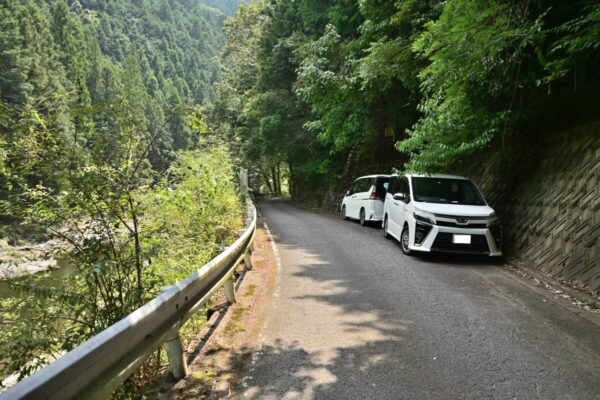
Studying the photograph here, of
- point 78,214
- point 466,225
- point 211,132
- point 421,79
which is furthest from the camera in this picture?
point 421,79

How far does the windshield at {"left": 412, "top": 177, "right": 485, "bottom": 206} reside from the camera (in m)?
8.48

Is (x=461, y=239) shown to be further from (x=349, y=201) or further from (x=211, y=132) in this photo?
(x=349, y=201)

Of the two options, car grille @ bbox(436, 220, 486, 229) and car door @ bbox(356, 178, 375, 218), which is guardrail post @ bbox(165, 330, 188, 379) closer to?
car grille @ bbox(436, 220, 486, 229)

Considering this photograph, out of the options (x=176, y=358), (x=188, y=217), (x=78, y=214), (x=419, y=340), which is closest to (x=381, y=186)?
(x=188, y=217)

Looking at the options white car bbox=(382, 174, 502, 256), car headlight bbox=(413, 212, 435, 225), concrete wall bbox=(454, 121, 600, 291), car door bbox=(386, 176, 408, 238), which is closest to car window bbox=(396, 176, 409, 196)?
car door bbox=(386, 176, 408, 238)

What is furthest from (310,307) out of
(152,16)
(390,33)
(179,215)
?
(152,16)

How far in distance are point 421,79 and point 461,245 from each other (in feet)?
16.8

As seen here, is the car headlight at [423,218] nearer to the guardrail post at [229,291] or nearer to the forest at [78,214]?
the guardrail post at [229,291]

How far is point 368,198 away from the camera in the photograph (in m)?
13.4

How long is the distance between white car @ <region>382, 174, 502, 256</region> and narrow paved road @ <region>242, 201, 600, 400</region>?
750 mm

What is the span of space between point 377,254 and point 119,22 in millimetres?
182951

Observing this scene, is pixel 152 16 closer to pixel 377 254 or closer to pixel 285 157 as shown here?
pixel 285 157

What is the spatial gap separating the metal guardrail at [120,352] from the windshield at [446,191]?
619cm

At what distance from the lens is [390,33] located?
13.0 m
